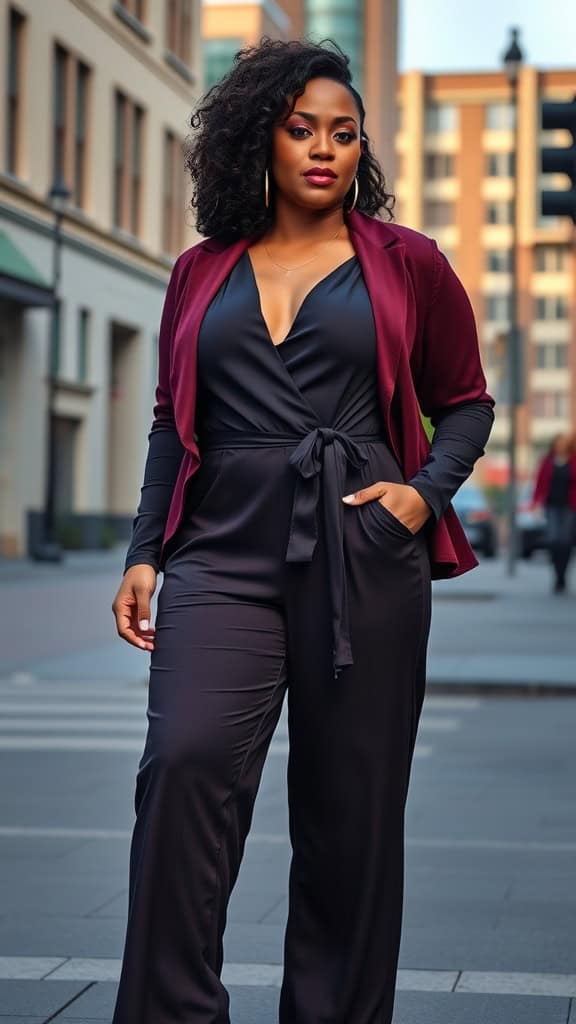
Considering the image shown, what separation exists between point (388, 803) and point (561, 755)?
19.4 feet

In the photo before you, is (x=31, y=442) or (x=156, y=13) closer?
(x=31, y=442)

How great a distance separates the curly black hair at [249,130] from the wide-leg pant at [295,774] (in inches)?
22.0

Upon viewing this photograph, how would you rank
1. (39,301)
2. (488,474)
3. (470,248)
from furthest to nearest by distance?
(470,248)
(488,474)
(39,301)

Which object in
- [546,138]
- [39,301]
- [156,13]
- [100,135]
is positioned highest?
[546,138]

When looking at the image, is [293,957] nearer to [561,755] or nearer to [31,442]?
[561,755]

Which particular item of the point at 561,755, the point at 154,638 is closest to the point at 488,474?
the point at 561,755

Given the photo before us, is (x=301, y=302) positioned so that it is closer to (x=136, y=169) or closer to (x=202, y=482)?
(x=202, y=482)

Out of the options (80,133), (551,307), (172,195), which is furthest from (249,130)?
(551,307)

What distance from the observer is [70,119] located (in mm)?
38938

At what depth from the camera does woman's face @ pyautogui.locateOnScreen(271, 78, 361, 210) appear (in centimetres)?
346

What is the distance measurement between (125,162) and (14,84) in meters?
8.14

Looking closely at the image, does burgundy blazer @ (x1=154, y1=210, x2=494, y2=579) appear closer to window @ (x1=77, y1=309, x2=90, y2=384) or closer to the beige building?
window @ (x1=77, y1=309, x2=90, y2=384)

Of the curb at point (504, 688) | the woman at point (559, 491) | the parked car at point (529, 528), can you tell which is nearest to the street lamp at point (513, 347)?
the woman at point (559, 491)

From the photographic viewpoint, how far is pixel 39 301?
34562mm
